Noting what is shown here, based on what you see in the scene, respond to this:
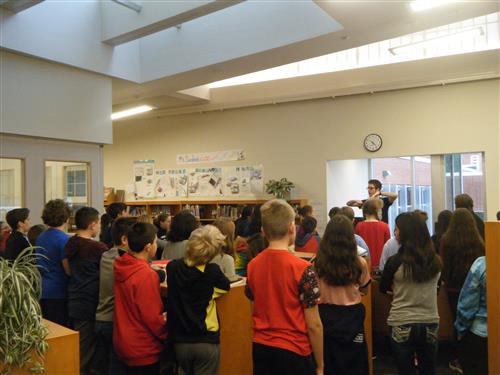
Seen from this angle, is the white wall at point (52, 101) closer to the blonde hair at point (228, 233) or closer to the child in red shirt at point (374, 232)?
the blonde hair at point (228, 233)

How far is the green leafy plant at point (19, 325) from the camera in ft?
6.47

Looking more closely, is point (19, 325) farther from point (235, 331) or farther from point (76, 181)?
point (76, 181)

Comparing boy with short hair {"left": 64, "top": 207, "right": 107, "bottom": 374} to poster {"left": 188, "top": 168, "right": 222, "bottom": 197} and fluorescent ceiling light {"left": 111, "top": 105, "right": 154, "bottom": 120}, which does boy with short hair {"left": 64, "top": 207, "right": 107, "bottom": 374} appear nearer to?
poster {"left": 188, "top": 168, "right": 222, "bottom": 197}

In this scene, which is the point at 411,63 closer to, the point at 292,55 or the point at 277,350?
the point at 292,55

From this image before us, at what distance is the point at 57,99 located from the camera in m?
5.88

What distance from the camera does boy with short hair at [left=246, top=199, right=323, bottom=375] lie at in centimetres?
216

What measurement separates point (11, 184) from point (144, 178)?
4.36 metres

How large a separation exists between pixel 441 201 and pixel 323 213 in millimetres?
1978

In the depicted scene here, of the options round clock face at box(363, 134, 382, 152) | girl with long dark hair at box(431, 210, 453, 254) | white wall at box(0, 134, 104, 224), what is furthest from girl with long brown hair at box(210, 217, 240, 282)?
round clock face at box(363, 134, 382, 152)

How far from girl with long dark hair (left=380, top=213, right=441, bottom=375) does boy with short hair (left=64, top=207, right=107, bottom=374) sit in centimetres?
207

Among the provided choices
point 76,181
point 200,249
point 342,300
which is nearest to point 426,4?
point 342,300

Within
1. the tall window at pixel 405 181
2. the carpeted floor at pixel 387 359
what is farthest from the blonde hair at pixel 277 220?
the tall window at pixel 405 181

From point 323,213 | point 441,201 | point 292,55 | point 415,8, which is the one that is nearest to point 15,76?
point 292,55

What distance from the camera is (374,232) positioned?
15.6 ft
